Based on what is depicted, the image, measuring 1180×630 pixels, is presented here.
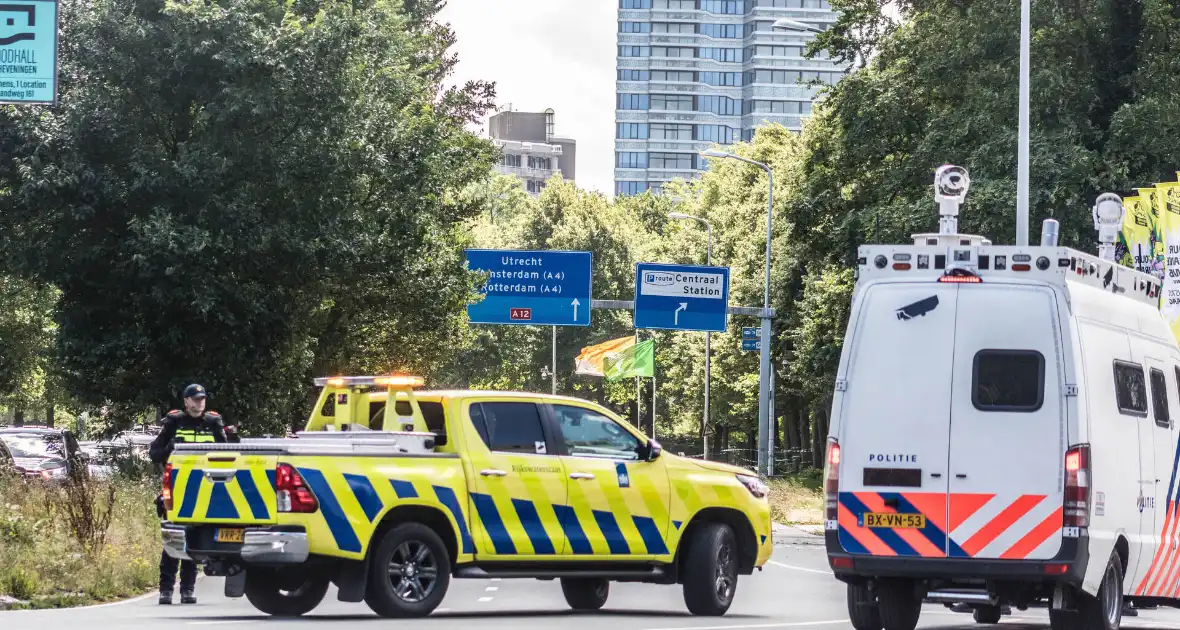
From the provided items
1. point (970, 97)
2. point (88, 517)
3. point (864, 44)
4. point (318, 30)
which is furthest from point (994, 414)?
point (864, 44)

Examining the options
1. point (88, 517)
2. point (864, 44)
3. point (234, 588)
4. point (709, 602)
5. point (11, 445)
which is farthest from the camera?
point (864, 44)

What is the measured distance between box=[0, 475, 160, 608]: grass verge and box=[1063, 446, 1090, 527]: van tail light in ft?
26.6

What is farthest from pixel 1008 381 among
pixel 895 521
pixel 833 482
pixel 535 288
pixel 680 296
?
pixel 680 296

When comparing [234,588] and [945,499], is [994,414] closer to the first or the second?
[945,499]

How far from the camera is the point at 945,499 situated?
12.7 m

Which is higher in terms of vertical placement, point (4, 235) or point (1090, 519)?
point (4, 235)

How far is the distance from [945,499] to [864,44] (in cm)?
2701

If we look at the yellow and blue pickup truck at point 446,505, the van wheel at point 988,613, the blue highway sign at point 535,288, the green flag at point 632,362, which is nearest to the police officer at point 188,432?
the yellow and blue pickup truck at point 446,505

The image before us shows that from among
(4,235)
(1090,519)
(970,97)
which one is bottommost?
(1090,519)

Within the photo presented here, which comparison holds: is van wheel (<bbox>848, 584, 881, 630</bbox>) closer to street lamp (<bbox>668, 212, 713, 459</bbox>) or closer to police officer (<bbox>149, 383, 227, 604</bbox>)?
police officer (<bbox>149, 383, 227, 604</bbox>)

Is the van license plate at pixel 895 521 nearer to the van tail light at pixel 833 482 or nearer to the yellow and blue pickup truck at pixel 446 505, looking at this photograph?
the van tail light at pixel 833 482

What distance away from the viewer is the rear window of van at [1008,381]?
12.6 meters

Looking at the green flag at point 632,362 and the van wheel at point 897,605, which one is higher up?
the green flag at point 632,362

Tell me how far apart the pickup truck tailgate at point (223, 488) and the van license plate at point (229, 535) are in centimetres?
6
